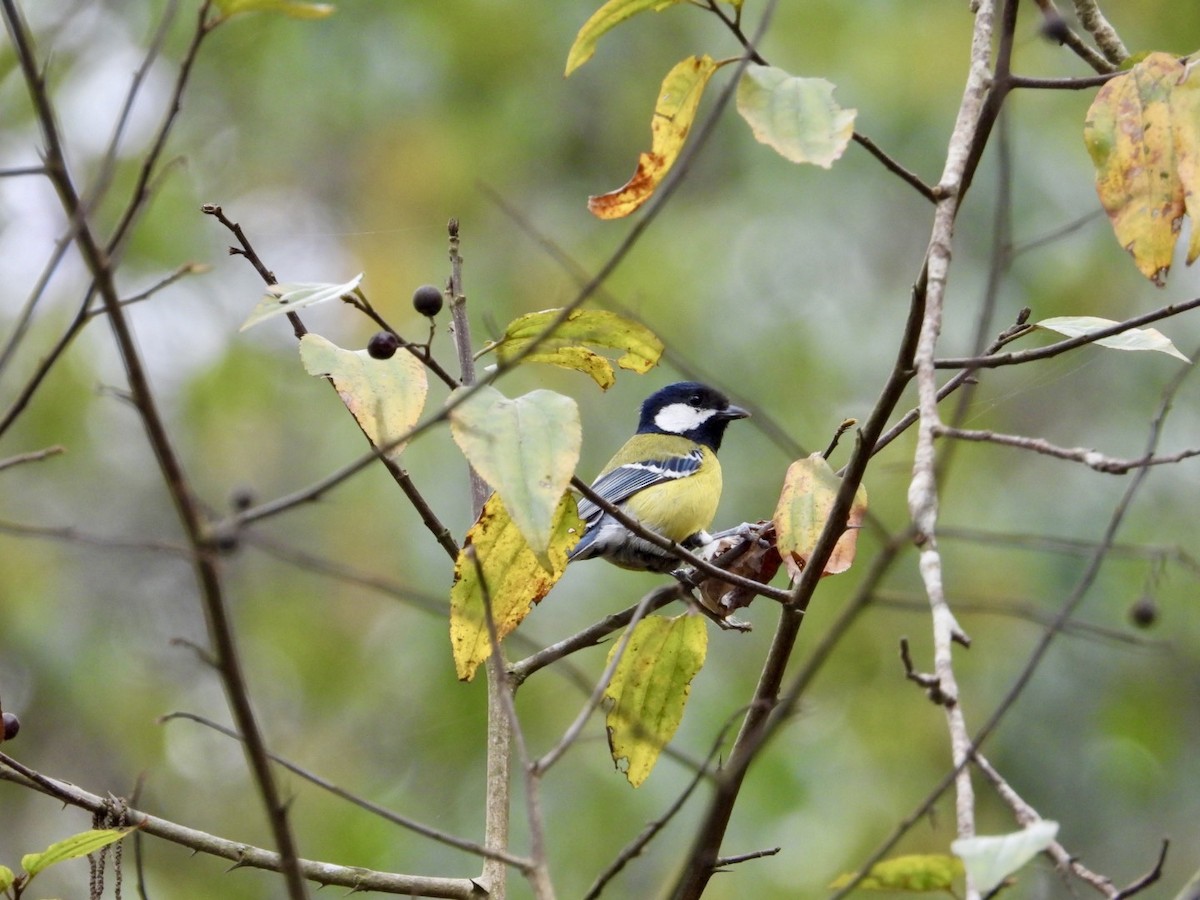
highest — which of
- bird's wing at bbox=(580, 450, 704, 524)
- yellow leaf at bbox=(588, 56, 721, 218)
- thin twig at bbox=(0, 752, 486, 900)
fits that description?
bird's wing at bbox=(580, 450, 704, 524)

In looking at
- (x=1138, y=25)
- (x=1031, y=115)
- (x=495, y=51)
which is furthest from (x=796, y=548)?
(x=495, y=51)

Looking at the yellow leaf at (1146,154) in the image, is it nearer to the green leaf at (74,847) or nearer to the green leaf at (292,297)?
the green leaf at (292,297)

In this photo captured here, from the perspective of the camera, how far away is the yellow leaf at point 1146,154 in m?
1.47

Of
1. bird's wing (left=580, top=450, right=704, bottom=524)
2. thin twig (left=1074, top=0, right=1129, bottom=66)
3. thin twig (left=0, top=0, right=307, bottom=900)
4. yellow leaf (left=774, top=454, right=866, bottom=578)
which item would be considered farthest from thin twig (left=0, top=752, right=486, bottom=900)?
bird's wing (left=580, top=450, right=704, bottom=524)

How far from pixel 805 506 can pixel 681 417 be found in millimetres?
2831

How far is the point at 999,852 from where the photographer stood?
3.15 ft

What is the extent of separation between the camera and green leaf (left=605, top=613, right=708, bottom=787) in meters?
1.73

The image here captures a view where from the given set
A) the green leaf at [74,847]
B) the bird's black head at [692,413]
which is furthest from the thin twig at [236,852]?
the bird's black head at [692,413]

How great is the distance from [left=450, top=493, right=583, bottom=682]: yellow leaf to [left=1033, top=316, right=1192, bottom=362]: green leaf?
0.66m

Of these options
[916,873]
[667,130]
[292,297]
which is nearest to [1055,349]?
[667,130]

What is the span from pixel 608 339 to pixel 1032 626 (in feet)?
10.5

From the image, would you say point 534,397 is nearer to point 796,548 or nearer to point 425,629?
point 796,548

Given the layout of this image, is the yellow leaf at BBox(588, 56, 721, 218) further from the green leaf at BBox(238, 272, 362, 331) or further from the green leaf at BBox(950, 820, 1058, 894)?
the green leaf at BBox(950, 820, 1058, 894)

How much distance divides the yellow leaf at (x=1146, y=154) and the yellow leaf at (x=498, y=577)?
2.45 ft
